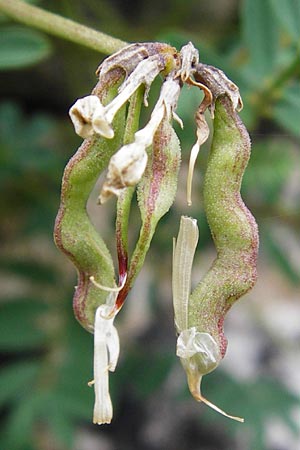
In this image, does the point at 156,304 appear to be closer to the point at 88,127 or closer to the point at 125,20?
the point at 125,20

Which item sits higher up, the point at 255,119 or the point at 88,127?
the point at 255,119

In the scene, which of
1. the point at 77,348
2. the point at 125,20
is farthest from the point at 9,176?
the point at 125,20

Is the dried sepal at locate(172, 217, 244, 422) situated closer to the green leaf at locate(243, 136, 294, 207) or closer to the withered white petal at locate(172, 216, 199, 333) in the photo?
the withered white petal at locate(172, 216, 199, 333)

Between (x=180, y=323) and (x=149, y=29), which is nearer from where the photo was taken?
(x=180, y=323)

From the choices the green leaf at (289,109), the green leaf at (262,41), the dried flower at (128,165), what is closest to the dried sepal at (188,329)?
the dried flower at (128,165)

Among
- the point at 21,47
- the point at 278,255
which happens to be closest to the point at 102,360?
the point at 21,47

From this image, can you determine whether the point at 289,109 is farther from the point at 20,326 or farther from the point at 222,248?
the point at 20,326

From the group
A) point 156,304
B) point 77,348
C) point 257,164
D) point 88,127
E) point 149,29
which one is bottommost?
point 77,348
